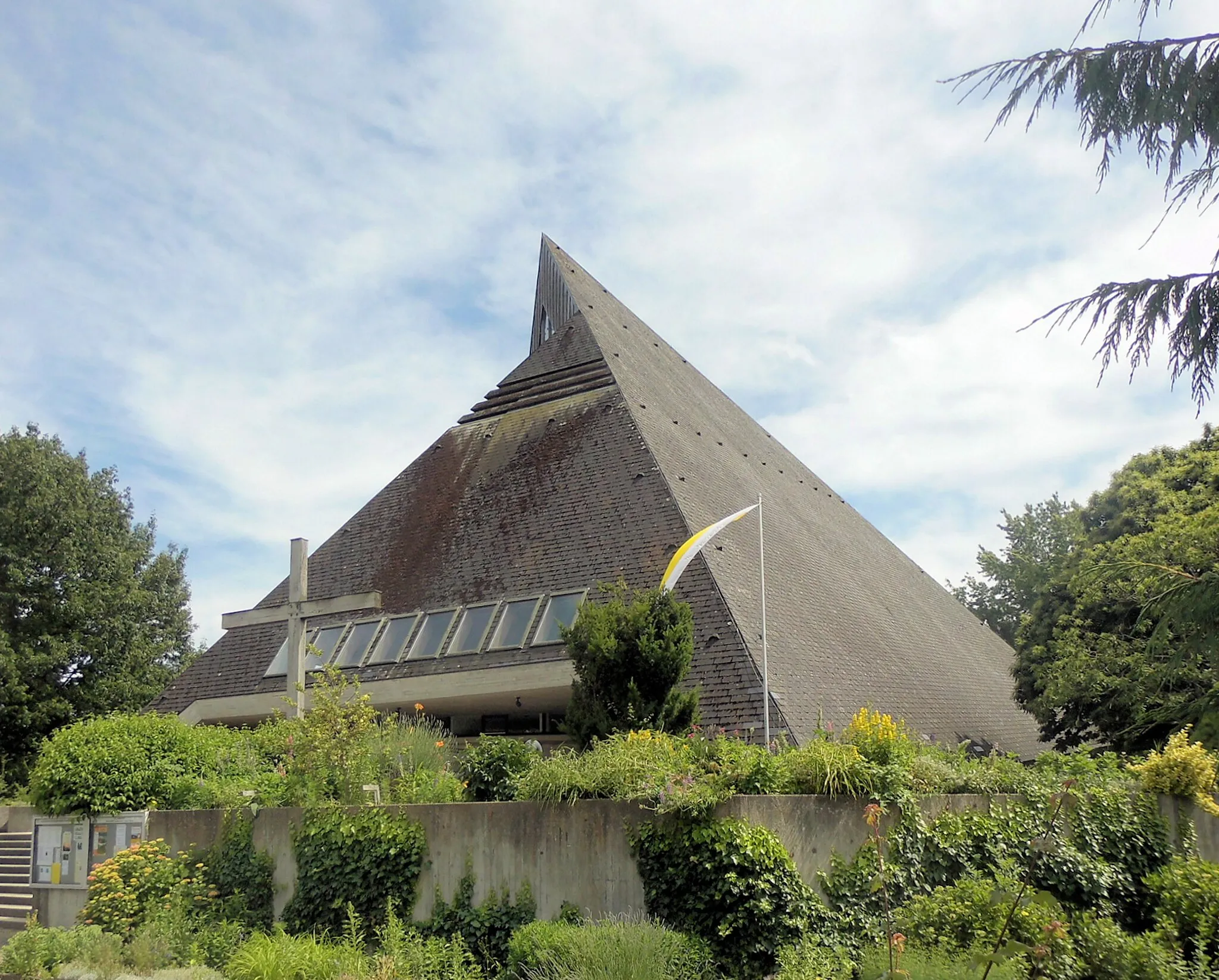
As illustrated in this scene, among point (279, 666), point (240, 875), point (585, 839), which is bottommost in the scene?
point (240, 875)

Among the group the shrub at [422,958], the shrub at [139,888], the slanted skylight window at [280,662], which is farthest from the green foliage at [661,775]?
the slanted skylight window at [280,662]

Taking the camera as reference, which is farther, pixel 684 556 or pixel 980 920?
pixel 684 556

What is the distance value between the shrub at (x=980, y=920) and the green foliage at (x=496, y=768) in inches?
159

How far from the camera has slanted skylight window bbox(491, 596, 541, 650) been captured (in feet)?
63.1

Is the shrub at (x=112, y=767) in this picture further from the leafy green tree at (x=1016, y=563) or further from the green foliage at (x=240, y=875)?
the leafy green tree at (x=1016, y=563)

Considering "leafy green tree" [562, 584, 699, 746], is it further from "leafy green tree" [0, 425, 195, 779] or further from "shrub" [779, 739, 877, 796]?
"leafy green tree" [0, 425, 195, 779]

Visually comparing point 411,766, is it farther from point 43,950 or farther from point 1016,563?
point 1016,563

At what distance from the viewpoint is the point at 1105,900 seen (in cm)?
1000

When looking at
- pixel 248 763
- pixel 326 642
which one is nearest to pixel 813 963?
pixel 248 763

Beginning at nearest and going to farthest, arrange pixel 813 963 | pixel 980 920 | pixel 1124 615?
1. pixel 813 963
2. pixel 980 920
3. pixel 1124 615

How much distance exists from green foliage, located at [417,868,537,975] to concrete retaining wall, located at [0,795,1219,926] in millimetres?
83

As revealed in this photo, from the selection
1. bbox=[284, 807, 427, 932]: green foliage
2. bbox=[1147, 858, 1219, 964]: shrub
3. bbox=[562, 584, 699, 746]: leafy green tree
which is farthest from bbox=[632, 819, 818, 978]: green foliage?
bbox=[562, 584, 699, 746]: leafy green tree

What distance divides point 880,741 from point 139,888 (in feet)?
28.3

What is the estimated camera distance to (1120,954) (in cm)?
794
